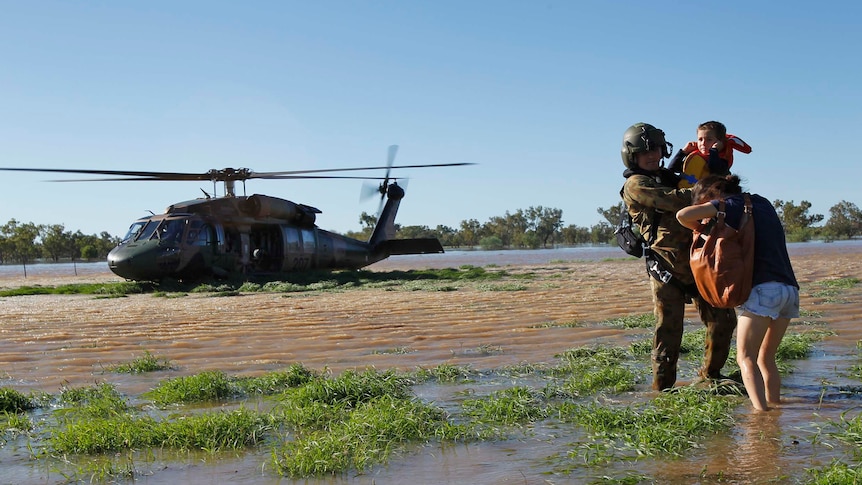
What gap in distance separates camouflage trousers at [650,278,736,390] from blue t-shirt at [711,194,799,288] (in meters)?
0.84

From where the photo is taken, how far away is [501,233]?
136375 mm

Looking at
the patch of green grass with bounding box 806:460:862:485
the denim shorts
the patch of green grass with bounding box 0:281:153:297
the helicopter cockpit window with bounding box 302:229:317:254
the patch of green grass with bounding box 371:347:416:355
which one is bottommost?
the patch of green grass with bounding box 371:347:416:355

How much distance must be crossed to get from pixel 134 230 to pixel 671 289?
61.0ft

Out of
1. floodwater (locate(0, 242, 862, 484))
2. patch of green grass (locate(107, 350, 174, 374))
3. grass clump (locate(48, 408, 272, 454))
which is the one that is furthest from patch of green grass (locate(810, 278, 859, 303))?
grass clump (locate(48, 408, 272, 454))

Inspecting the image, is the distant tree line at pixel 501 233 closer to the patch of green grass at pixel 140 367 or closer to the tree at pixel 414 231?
the tree at pixel 414 231

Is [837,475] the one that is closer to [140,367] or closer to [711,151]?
[711,151]

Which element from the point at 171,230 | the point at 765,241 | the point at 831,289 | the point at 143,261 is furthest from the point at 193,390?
the point at 171,230

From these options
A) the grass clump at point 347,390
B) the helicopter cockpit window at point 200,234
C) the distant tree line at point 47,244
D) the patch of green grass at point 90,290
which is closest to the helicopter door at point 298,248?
the helicopter cockpit window at point 200,234

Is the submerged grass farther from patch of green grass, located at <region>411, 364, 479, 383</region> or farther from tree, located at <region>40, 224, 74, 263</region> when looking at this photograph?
tree, located at <region>40, 224, 74, 263</region>

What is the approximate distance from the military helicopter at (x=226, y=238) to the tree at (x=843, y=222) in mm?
88037

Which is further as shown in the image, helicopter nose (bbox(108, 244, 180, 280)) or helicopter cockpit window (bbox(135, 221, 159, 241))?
helicopter cockpit window (bbox(135, 221, 159, 241))

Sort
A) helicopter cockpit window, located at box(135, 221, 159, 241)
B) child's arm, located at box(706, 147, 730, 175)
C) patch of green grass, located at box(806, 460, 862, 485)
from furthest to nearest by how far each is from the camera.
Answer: helicopter cockpit window, located at box(135, 221, 159, 241) < child's arm, located at box(706, 147, 730, 175) < patch of green grass, located at box(806, 460, 862, 485)

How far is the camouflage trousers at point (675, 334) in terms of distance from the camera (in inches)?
221

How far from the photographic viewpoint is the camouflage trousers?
18.4 ft
